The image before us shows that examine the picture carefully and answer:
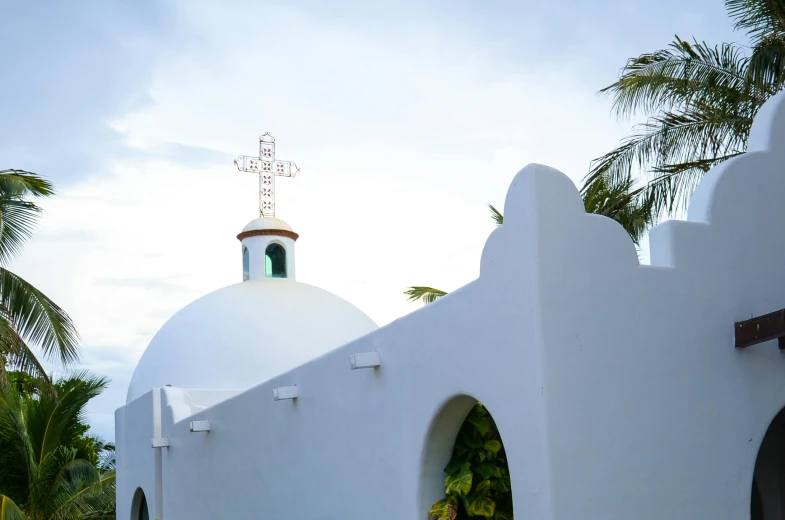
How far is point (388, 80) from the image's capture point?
46.9ft

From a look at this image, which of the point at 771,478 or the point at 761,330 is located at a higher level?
the point at 761,330

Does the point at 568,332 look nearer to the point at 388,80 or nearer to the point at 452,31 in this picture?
the point at 452,31

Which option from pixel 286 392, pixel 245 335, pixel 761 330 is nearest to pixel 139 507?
pixel 245 335

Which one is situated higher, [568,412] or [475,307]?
[475,307]

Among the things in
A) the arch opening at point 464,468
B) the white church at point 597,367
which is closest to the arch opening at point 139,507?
the white church at point 597,367

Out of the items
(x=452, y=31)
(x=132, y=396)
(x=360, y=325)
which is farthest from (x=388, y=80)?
(x=132, y=396)

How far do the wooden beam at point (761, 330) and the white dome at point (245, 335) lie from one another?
9.43m

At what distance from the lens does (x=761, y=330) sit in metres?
6.92

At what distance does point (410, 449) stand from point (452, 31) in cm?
602

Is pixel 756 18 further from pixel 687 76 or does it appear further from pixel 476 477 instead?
pixel 476 477

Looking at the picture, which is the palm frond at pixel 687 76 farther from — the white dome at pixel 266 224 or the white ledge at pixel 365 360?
the white dome at pixel 266 224

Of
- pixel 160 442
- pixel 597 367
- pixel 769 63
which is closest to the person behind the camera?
pixel 597 367

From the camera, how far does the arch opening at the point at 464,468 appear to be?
7781mm

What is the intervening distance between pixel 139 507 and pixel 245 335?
423cm
